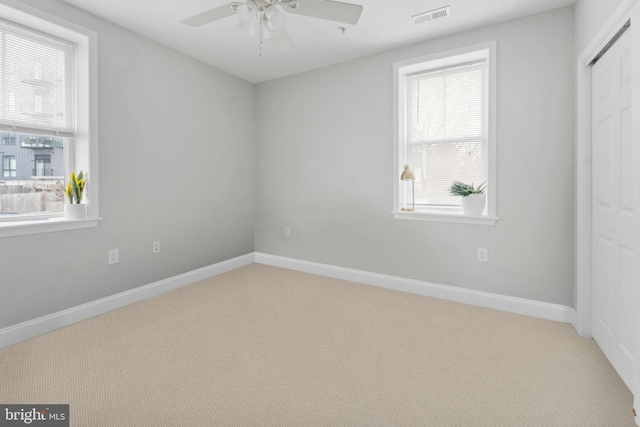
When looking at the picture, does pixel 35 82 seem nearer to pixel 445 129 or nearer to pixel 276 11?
pixel 276 11

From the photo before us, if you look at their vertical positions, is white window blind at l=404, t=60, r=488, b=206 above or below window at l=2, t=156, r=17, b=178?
above

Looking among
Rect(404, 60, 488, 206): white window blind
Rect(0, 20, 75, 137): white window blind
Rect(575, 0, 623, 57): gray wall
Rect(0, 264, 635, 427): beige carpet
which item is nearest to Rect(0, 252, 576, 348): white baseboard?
Rect(0, 264, 635, 427): beige carpet

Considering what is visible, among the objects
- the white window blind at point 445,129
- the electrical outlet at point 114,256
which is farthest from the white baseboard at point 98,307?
the white window blind at point 445,129

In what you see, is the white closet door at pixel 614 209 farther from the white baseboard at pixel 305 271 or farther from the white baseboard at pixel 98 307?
the white baseboard at pixel 98 307

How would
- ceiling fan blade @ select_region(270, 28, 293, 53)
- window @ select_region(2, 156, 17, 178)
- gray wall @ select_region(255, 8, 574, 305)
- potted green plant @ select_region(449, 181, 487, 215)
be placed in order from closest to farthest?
ceiling fan blade @ select_region(270, 28, 293, 53), window @ select_region(2, 156, 17, 178), gray wall @ select_region(255, 8, 574, 305), potted green plant @ select_region(449, 181, 487, 215)

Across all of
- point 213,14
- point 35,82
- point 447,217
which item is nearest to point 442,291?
point 447,217

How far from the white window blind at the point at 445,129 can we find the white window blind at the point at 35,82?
3142 mm

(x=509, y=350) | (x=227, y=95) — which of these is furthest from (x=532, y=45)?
(x=227, y=95)

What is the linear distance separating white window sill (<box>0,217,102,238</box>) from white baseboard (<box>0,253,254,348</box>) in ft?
2.15

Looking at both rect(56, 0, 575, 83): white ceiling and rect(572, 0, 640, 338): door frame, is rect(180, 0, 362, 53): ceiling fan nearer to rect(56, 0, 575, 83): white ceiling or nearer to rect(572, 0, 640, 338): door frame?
rect(56, 0, 575, 83): white ceiling

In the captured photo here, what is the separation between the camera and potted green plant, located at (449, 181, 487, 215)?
9.87 feet

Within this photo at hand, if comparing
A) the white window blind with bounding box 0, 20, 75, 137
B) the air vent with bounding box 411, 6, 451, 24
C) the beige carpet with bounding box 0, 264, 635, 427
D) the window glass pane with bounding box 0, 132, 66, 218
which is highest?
the air vent with bounding box 411, 6, 451, 24

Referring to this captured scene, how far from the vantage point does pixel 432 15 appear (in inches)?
106

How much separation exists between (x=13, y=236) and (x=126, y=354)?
1.20 m
